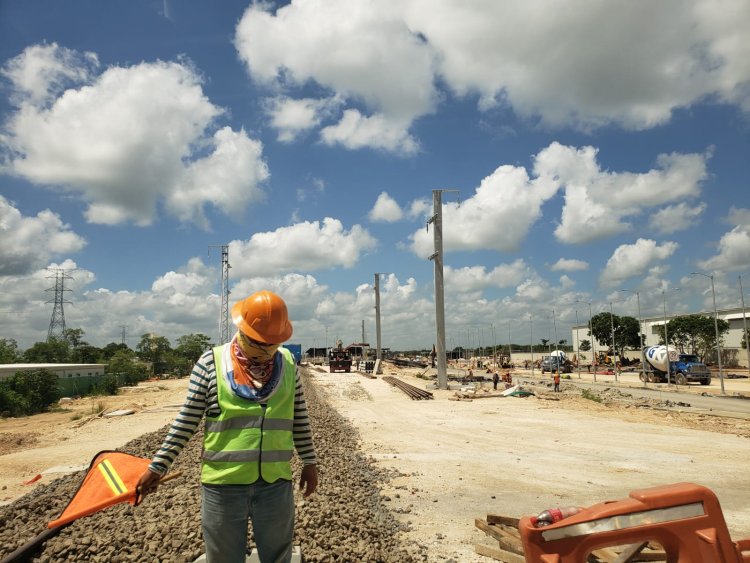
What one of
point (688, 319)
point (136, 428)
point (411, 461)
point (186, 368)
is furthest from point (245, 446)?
point (186, 368)

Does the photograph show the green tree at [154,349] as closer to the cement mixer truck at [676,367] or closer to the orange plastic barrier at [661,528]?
the cement mixer truck at [676,367]

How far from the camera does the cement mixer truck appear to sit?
1484 inches

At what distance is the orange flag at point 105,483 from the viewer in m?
3.12

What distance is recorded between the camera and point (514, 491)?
348 inches

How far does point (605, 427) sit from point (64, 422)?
23.1 meters

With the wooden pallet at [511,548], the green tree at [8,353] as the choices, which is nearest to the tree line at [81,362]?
the green tree at [8,353]

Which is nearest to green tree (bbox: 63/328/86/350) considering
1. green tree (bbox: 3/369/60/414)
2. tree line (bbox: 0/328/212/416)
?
tree line (bbox: 0/328/212/416)

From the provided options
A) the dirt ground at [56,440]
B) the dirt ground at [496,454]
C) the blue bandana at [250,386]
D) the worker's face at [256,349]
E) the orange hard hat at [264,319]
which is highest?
the orange hard hat at [264,319]

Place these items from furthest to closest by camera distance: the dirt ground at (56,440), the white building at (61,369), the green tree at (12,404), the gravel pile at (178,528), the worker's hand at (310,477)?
1. the white building at (61,369)
2. the green tree at (12,404)
3. the dirt ground at (56,440)
4. the gravel pile at (178,528)
5. the worker's hand at (310,477)

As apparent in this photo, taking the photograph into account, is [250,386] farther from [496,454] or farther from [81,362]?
[81,362]

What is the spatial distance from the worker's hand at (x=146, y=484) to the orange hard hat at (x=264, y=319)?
0.96 meters

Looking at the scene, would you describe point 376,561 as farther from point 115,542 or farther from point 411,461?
point 411,461

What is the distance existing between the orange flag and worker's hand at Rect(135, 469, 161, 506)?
72 mm

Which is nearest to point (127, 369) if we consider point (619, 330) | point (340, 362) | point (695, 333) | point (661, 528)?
point (340, 362)
